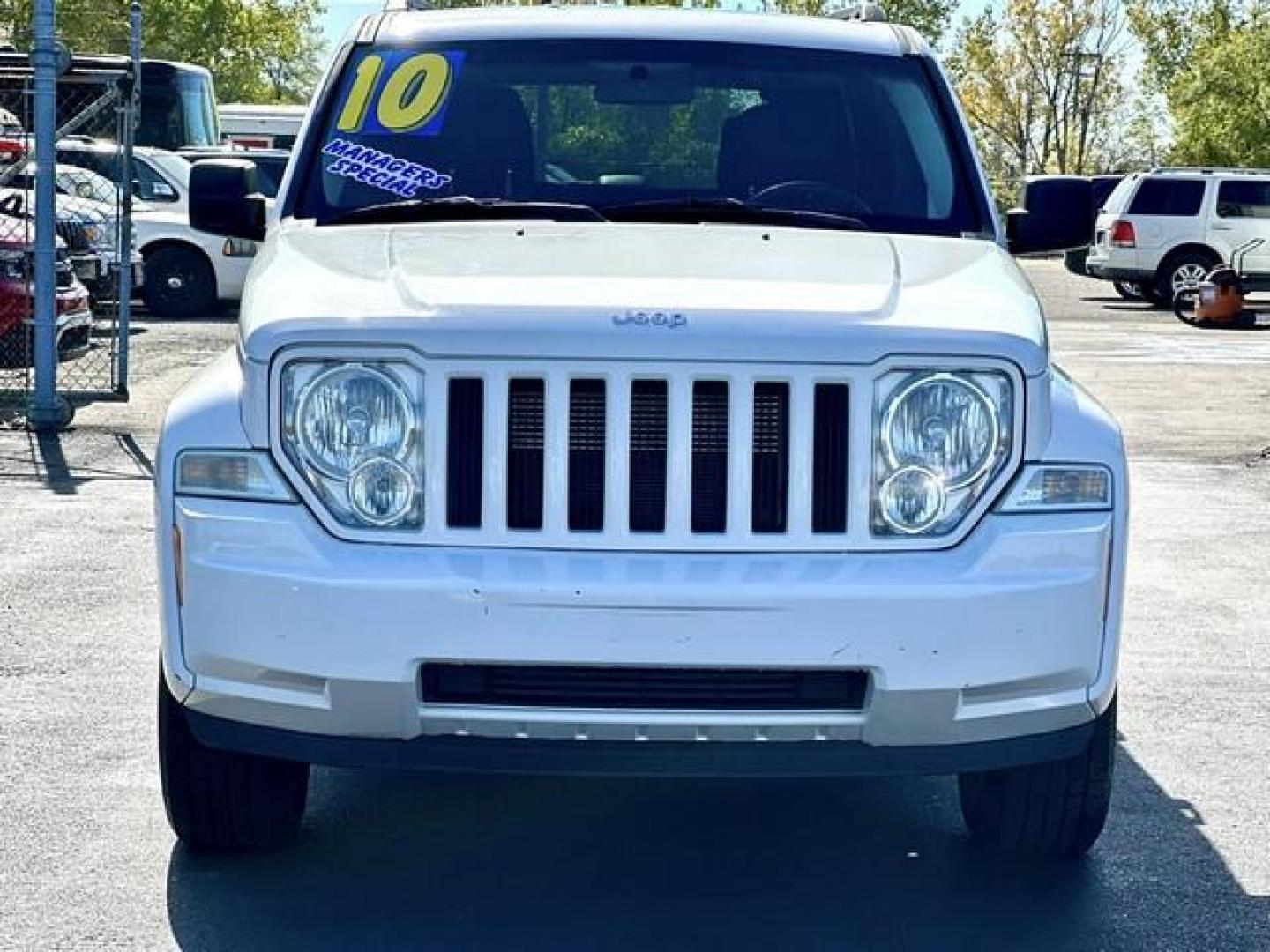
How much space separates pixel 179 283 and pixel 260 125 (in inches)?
860

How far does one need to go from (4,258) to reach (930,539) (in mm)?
11368

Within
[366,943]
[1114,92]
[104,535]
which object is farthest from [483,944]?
[1114,92]

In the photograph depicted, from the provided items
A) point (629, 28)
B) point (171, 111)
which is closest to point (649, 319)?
point (629, 28)

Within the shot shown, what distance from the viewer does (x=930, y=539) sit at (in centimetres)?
446

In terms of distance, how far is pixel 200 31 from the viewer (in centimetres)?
5538

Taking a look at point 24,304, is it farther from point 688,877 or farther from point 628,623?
point 628,623

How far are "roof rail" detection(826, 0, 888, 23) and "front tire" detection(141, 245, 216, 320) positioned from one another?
16335 mm

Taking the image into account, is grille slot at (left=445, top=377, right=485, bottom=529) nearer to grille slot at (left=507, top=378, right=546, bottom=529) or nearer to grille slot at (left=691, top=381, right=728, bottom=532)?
grille slot at (left=507, top=378, right=546, bottom=529)

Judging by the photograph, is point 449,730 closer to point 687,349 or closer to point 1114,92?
point 687,349

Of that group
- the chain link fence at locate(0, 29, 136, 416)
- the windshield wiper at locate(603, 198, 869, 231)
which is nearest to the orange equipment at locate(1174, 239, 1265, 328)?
the chain link fence at locate(0, 29, 136, 416)

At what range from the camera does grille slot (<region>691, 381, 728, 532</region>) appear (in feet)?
14.6

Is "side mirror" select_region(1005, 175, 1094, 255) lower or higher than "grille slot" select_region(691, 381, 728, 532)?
higher

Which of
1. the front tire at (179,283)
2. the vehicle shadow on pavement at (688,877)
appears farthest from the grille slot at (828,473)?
the front tire at (179,283)

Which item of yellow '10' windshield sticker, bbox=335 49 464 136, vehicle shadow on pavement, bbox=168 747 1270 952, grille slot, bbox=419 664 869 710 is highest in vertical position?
yellow '10' windshield sticker, bbox=335 49 464 136
